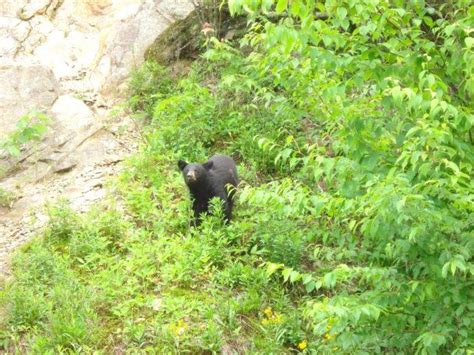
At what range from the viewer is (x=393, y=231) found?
5.30m

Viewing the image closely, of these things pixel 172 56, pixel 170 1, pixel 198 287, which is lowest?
pixel 198 287

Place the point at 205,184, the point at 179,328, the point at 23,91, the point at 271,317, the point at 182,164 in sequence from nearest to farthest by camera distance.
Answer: the point at 179,328 < the point at 271,317 < the point at 205,184 < the point at 182,164 < the point at 23,91

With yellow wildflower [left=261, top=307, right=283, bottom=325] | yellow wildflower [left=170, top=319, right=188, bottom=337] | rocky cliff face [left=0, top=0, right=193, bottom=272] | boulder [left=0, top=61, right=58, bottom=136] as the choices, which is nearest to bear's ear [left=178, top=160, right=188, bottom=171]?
rocky cliff face [left=0, top=0, right=193, bottom=272]

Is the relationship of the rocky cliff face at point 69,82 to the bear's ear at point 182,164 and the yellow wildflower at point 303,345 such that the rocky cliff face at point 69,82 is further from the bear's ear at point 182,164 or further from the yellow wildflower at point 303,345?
the yellow wildflower at point 303,345

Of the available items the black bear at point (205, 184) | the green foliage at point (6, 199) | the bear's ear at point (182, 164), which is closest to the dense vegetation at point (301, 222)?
the black bear at point (205, 184)

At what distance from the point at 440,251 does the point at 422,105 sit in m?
1.23

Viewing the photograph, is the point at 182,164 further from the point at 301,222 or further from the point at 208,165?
the point at 301,222

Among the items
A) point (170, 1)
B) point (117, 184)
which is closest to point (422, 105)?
point (117, 184)

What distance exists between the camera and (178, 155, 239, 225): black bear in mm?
9398

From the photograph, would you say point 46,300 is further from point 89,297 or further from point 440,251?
point 440,251

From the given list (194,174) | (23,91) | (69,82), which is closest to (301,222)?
(194,174)

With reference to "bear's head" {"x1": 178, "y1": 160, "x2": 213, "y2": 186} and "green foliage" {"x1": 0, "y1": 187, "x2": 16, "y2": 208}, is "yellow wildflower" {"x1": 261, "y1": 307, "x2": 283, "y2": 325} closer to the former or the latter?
"bear's head" {"x1": 178, "y1": 160, "x2": 213, "y2": 186}

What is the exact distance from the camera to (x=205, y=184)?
374 inches

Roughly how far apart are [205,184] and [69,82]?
18.8ft
